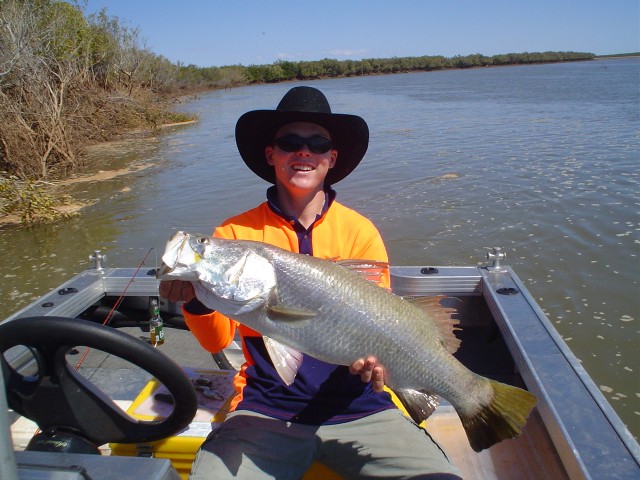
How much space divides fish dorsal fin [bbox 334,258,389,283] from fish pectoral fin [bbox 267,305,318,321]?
31 cm

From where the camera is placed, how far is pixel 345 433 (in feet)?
8.16

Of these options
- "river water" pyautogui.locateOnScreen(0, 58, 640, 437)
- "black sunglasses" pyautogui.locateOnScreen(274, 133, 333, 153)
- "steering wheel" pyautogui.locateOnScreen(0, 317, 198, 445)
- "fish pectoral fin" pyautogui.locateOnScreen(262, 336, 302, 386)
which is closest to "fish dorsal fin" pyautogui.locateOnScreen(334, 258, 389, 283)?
"fish pectoral fin" pyautogui.locateOnScreen(262, 336, 302, 386)

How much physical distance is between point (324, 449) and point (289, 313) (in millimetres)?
782

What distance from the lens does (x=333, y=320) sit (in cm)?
218

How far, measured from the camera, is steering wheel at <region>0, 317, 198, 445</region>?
1.91 metres

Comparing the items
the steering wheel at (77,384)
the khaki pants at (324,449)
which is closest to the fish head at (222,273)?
the steering wheel at (77,384)

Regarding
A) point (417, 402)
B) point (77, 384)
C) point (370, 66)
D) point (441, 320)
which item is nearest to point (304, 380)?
point (417, 402)

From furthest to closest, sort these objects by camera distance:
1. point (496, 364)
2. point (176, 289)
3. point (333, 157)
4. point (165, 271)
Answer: point (496, 364)
point (333, 157)
point (176, 289)
point (165, 271)

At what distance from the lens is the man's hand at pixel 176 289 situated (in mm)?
2287

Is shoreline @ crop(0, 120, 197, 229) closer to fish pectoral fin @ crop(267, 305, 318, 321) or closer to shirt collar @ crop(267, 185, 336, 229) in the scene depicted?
shirt collar @ crop(267, 185, 336, 229)

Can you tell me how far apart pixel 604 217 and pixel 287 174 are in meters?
8.97

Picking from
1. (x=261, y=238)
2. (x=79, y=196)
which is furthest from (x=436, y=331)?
(x=79, y=196)

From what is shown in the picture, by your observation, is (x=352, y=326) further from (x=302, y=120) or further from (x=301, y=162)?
(x=302, y=120)

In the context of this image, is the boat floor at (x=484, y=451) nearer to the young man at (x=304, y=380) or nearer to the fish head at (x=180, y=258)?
the young man at (x=304, y=380)
